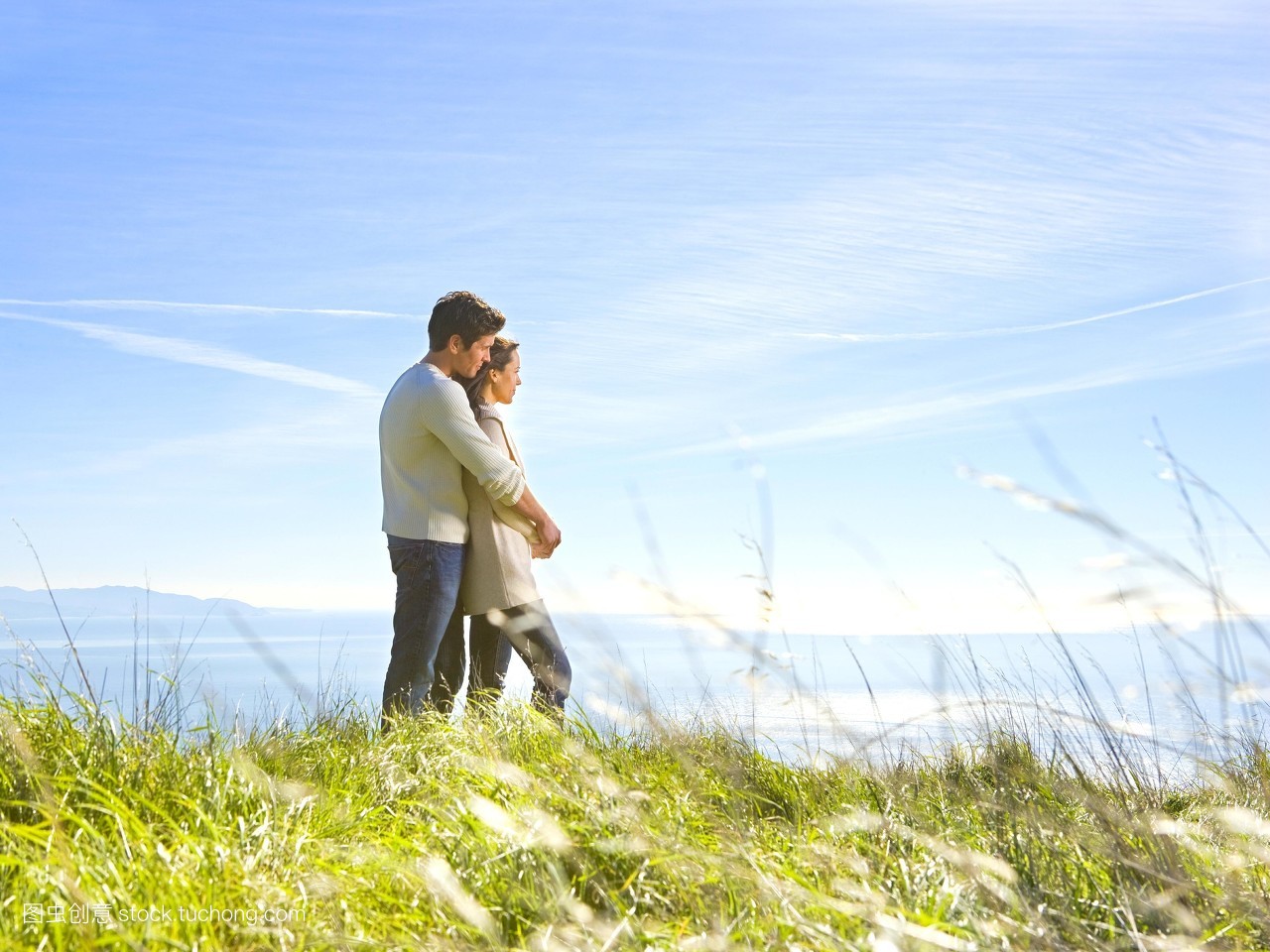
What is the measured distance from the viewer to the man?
4992mm

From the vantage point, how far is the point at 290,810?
9.86 ft

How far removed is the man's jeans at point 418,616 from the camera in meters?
4.96

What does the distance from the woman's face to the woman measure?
0.04 m

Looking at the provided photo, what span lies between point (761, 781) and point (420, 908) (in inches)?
67.8

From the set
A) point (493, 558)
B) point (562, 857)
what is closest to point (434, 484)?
point (493, 558)

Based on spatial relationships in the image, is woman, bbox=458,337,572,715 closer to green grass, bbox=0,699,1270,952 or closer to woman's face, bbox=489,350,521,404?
woman's face, bbox=489,350,521,404

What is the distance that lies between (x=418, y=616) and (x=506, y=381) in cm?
143

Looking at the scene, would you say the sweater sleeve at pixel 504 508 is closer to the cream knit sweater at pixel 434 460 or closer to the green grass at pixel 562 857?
the cream knit sweater at pixel 434 460

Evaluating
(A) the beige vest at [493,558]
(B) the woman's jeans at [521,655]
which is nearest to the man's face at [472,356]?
(A) the beige vest at [493,558]

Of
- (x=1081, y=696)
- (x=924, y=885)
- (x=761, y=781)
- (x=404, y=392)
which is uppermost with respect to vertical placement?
(x=404, y=392)

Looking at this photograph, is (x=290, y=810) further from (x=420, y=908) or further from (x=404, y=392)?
(x=404, y=392)

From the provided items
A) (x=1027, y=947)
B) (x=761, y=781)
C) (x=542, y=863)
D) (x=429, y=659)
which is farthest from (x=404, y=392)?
(x=1027, y=947)

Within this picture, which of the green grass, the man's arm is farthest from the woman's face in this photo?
the green grass

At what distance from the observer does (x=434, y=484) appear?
518 centimetres
